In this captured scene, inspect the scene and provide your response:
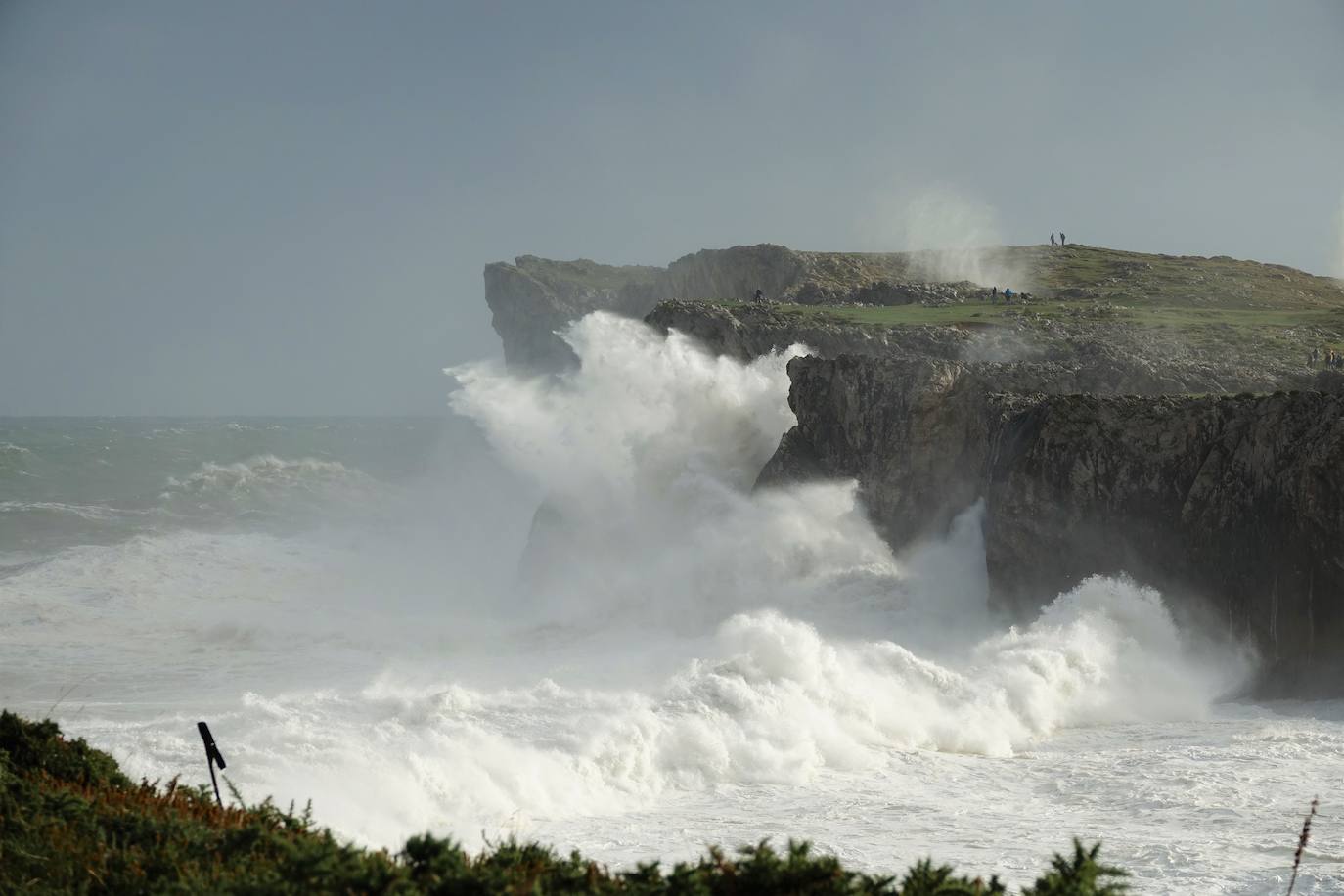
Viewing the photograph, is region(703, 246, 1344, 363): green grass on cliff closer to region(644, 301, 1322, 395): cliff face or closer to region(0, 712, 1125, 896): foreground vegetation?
region(644, 301, 1322, 395): cliff face

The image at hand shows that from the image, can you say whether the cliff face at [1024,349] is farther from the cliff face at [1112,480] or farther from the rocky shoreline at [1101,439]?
the cliff face at [1112,480]

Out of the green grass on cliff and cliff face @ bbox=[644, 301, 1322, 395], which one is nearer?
cliff face @ bbox=[644, 301, 1322, 395]

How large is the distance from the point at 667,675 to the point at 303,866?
54.4ft

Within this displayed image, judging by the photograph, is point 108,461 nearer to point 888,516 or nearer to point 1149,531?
point 888,516

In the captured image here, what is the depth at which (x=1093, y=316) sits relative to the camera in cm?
3869

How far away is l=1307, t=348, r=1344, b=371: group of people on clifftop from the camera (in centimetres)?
3046

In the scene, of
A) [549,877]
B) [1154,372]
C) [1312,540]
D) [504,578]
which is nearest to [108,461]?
[504,578]

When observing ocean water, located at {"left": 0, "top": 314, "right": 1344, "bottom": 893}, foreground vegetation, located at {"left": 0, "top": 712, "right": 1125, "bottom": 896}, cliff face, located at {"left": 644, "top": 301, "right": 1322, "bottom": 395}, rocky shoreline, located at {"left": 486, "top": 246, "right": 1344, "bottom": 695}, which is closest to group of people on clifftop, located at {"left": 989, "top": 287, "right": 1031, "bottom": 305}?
rocky shoreline, located at {"left": 486, "top": 246, "right": 1344, "bottom": 695}

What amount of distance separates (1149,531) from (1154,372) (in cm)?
789

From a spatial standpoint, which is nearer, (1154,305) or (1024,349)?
(1024,349)

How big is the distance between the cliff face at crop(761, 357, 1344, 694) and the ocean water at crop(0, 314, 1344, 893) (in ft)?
2.80

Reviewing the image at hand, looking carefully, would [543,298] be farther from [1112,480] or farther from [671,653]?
[1112,480]

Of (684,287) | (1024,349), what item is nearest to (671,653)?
(1024,349)

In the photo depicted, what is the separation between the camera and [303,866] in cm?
675
